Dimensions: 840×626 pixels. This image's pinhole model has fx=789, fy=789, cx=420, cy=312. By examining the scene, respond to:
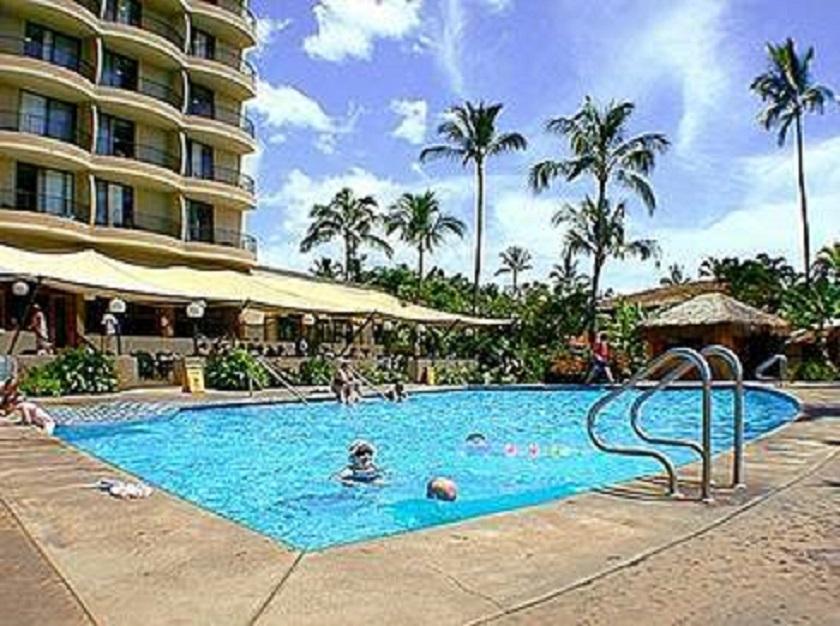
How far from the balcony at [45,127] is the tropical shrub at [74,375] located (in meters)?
13.6

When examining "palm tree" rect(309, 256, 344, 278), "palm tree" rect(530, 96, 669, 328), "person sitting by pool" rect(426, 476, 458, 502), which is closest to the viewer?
"person sitting by pool" rect(426, 476, 458, 502)

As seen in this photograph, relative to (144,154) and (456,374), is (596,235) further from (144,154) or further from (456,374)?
(144,154)

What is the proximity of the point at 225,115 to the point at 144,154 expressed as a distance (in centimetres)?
658

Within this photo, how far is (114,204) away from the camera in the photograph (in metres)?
34.8

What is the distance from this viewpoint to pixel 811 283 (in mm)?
38906

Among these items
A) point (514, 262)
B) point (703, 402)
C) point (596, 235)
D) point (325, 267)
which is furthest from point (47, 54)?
point (514, 262)

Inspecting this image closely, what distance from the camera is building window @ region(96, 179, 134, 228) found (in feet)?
112

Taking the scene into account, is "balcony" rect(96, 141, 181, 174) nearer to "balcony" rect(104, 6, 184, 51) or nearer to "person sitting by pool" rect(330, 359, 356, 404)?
"balcony" rect(104, 6, 184, 51)

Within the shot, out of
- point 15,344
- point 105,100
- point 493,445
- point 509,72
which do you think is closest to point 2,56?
point 105,100

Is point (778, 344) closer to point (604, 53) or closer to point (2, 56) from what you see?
point (604, 53)

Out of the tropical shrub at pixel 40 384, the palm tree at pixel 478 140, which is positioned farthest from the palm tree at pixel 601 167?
the tropical shrub at pixel 40 384

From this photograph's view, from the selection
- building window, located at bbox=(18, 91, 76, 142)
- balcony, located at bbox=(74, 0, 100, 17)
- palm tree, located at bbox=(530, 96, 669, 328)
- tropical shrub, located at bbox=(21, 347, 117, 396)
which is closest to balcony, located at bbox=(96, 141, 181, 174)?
building window, located at bbox=(18, 91, 76, 142)

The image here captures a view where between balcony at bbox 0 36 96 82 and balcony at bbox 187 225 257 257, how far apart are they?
8.20 meters

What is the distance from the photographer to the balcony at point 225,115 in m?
40.1
